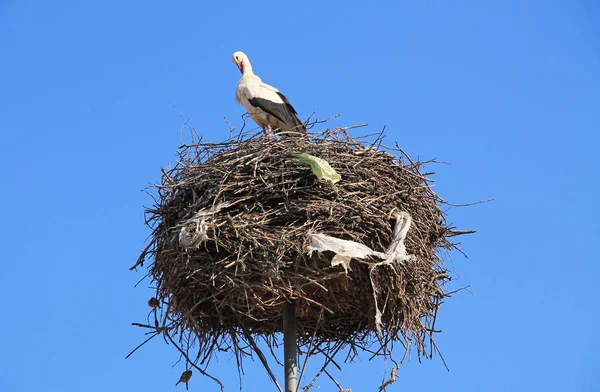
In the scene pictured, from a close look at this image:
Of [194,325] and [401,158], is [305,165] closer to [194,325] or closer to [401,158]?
[401,158]

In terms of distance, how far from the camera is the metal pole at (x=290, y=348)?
8.02 meters

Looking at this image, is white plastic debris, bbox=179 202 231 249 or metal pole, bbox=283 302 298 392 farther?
metal pole, bbox=283 302 298 392

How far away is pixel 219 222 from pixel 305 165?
3.07ft

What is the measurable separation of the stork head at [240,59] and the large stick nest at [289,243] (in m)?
3.27

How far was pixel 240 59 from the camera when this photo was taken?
39.4 ft

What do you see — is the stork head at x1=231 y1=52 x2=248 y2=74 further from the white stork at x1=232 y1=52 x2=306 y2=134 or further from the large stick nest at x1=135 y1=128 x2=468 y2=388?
the large stick nest at x1=135 y1=128 x2=468 y2=388

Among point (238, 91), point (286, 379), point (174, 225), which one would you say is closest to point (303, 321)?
point (286, 379)

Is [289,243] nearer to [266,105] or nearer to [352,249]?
[352,249]

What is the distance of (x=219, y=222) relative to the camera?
25.8 ft

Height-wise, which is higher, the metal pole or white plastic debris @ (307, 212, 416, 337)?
white plastic debris @ (307, 212, 416, 337)

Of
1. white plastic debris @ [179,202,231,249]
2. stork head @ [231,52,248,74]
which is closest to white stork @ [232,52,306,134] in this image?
stork head @ [231,52,248,74]

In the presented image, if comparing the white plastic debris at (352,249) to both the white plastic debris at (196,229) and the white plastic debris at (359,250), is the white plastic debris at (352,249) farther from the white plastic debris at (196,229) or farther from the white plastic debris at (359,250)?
the white plastic debris at (196,229)

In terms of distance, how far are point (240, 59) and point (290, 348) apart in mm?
4858

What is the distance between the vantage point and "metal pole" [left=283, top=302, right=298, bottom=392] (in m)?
8.02
